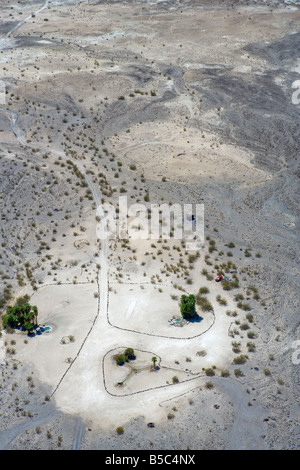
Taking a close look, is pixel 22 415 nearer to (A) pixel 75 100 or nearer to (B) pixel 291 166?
(B) pixel 291 166

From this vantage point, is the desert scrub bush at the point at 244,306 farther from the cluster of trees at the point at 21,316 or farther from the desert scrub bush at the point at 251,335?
the cluster of trees at the point at 21,316

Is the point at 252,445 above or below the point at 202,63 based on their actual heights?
below

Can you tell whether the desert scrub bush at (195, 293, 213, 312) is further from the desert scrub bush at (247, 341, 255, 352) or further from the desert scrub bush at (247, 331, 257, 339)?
the desert scrub bush at (247, 341, 255, 352)

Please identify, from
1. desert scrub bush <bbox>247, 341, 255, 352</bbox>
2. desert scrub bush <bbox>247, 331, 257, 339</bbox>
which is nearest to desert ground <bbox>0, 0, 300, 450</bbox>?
desert scrub bush <bbox>247, 341, 255, 352</bbox>

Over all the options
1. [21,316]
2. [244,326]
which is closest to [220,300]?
[244,326]

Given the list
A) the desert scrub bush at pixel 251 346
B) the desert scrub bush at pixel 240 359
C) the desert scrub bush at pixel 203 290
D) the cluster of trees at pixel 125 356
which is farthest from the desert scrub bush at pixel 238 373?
the desert scrub bush at pixel 203 290

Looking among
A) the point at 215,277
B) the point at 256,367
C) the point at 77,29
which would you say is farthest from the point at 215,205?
the point at 77,29

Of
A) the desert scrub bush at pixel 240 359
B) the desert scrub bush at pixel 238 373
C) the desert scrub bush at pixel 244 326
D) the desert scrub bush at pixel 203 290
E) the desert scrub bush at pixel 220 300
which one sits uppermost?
the desert scrub bush at pixel 203 290
